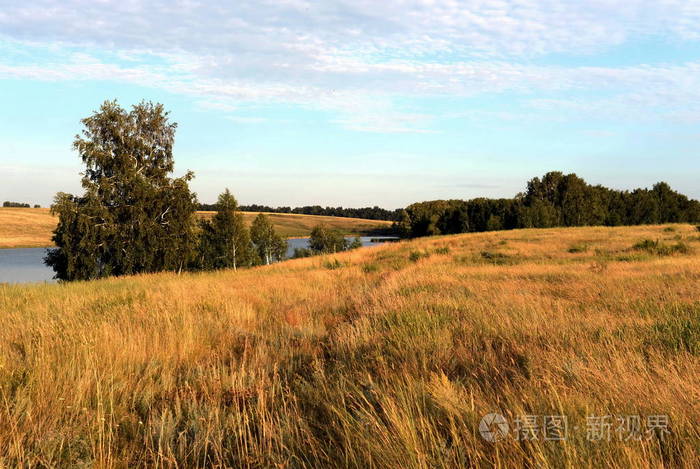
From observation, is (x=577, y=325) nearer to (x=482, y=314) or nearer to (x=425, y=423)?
(x=482, y=314)

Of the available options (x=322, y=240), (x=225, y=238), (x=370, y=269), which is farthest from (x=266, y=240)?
(x=370, y=269)

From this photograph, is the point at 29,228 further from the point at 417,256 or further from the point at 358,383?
the point at 358,383

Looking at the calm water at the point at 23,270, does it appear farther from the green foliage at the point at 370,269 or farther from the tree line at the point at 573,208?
the tree line at the point at 573,208

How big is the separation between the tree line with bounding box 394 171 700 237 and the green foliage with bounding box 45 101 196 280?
55.5m

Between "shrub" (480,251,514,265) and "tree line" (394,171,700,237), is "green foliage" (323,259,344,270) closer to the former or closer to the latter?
"shrub" (480,251,514,265)

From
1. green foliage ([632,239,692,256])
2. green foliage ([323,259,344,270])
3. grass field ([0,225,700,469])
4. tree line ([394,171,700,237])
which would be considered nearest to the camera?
grass field ([0,225,700,469])

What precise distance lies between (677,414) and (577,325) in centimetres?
251

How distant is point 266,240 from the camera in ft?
225

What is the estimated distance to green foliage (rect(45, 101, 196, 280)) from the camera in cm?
2433

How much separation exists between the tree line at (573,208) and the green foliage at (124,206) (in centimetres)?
5549

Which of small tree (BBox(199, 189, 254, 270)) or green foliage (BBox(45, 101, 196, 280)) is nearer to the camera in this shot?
green foliage (BBox(45, 101, 196, 280))

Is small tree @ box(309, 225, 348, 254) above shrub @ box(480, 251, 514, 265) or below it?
below

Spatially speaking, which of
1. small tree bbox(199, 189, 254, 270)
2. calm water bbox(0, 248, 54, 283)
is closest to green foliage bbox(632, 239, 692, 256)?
small tree bbox(199, 189, 254, 270)

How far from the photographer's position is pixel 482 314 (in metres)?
5.91
